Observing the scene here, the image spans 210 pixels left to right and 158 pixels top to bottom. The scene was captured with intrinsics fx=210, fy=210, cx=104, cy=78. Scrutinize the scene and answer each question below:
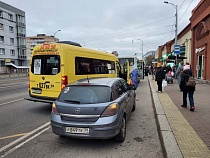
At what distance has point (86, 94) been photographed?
4848mm

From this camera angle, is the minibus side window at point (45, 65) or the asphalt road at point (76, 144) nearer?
the asphalt road at point (76, 144)

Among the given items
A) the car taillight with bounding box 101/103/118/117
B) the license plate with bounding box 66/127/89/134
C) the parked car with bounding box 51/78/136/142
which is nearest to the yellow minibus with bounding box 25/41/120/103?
the parked car with bounding box 51/78/136/142

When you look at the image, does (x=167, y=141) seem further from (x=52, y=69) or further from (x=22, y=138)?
(x=52, y=69)

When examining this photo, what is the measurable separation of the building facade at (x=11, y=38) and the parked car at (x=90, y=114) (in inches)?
1990

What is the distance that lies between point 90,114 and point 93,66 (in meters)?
6.34

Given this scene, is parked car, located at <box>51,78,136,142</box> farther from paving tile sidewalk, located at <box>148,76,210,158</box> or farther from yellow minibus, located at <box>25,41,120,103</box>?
yellow minibus, located at <box>25,41,120,103</box>

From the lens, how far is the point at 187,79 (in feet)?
26.0

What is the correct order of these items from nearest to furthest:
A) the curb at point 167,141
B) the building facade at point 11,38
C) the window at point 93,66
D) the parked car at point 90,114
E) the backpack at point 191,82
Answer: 1. the curb at point 167,141
2. the parked car at point 90,114
3. the backpack at point 191,82
4. the window at point 93,66
5. the building facade at point 11,38

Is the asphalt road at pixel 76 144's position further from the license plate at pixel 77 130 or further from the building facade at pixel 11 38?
the building facade at pixel 11 38

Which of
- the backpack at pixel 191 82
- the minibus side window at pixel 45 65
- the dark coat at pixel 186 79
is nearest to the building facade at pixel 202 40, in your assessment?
the dark coat at pixel 186 79

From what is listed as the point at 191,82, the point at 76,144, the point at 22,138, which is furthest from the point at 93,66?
the point at 76,144

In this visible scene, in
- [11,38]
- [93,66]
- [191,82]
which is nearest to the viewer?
[191,82]

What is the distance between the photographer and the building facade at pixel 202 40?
17484 millimetres

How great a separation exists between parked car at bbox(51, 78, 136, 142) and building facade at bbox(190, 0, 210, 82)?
48.1 feet
